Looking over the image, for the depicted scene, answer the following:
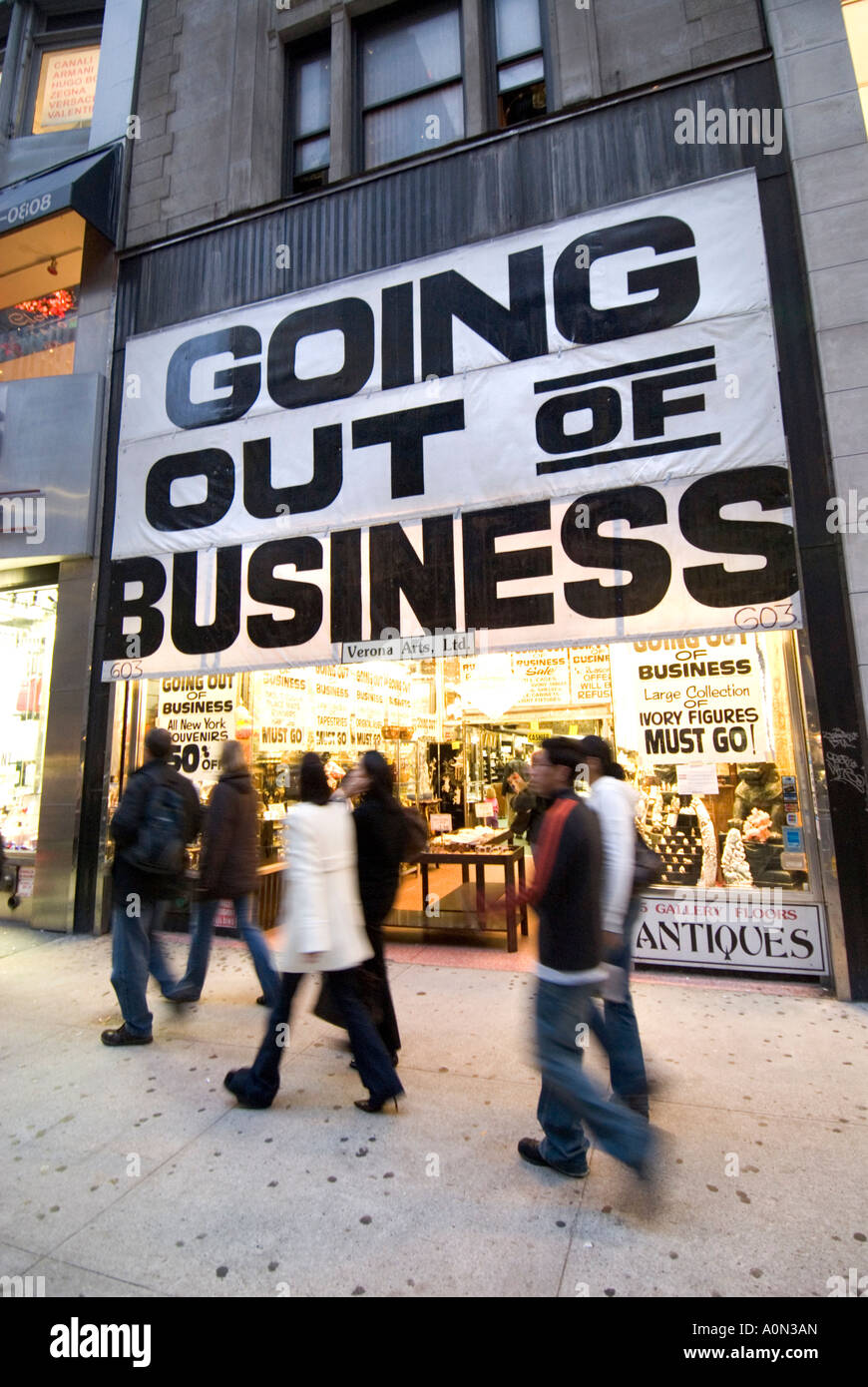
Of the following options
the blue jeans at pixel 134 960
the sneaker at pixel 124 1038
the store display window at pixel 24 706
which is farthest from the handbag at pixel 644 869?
the store display window at pixel 24 706

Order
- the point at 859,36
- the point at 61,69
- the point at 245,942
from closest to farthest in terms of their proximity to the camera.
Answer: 1. the point at 245,942
2. the point at 859,36
3. the point at 61,69

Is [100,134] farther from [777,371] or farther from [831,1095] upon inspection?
[831,1095]

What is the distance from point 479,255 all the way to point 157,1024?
7.72 meters

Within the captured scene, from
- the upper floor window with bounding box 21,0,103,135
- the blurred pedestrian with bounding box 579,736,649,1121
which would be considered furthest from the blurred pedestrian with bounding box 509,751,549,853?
the upper floor window with bounding box 21,0,103,135

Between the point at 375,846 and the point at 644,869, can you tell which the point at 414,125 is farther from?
the point at 644,869

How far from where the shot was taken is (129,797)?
453cm

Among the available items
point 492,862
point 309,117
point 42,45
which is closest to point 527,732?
point 492,862

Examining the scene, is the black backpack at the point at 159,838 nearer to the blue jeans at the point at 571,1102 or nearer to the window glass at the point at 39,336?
the blue jeans at the point at 571,1102

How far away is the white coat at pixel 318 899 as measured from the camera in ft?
11.4

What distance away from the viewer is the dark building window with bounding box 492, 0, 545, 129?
768 cm

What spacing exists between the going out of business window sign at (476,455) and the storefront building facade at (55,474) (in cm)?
58

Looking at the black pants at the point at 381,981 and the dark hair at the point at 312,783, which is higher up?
the dark hair at the point at 312,783

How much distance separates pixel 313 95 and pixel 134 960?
415 inches

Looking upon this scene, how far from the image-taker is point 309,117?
879cm
